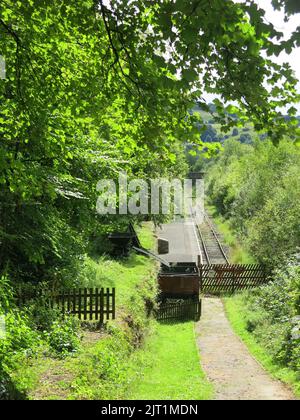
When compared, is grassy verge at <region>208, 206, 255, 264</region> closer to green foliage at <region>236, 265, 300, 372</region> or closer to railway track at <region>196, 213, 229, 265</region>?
railway track at <region>196, 213, 229, 265</region>

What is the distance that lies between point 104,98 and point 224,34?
2.79 meters

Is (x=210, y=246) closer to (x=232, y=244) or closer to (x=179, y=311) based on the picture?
(x=232, y=244)

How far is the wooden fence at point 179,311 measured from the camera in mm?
22234

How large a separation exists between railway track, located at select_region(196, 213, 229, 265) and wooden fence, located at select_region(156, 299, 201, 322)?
12.3 meters

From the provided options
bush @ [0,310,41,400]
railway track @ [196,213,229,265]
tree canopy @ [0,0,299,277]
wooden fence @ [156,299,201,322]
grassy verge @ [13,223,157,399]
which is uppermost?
tree canopy @ [0,0,299,277]

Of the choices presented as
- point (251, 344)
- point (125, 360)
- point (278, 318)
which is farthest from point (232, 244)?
point (125, 360)

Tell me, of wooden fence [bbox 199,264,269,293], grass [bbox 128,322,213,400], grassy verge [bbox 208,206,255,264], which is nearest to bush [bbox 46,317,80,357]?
grass [bbox 128,322,213,400]

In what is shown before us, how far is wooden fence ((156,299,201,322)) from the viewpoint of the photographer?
72.9 ft

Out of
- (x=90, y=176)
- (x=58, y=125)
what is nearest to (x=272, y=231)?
(x=90, y=176)

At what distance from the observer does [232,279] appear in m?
28.7

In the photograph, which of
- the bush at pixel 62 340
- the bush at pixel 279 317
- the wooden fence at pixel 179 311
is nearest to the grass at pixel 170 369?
the wooden fence at pixel 179 311

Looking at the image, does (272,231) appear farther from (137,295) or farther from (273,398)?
(273,398)

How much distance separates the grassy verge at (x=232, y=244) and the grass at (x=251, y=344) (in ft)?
25.3

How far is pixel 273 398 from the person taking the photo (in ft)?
38.1
